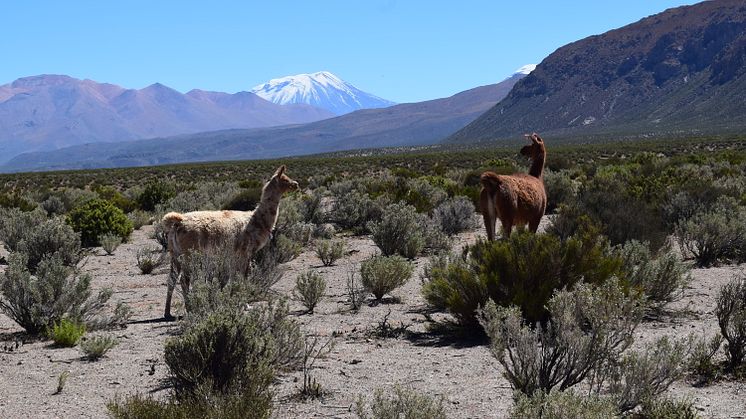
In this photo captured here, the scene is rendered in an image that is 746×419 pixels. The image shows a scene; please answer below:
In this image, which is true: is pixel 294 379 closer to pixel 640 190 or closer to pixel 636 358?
pixel 636 358

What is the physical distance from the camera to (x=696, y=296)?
8461mm

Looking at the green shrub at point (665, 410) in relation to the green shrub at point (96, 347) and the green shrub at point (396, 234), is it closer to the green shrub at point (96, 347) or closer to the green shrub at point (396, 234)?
the green shrub at point (96, 347)

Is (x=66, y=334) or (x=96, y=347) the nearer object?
(x=96, y=347)

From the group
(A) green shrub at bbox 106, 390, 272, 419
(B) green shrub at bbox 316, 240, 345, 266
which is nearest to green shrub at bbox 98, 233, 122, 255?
(B) green shrub at bbox 316, 240, 345, 266

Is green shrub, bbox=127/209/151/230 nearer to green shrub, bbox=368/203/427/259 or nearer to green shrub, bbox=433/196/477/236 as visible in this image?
green shrub, bbox=433/196/477/236

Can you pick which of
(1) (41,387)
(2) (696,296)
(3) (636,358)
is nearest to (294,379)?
(1) (41,387)

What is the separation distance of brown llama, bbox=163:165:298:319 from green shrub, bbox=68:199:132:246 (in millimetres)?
7568

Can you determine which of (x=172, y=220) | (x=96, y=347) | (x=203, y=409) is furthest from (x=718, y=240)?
(x=203, y=409)

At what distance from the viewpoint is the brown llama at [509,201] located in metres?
9.49

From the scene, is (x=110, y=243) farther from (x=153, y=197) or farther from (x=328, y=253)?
(x=153, y=197)

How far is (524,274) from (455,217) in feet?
28.7

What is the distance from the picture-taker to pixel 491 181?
31.0 ft

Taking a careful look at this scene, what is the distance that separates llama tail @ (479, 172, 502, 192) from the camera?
941 cm

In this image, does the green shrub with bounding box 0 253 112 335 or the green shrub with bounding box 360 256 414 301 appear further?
the green shrub with bounding box 360 256 414 301
